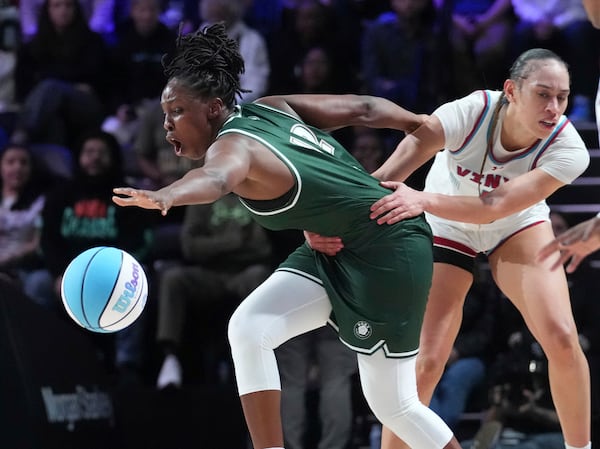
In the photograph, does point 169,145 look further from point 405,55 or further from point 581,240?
point 581,240

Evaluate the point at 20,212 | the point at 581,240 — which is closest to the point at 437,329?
the point at 581,240

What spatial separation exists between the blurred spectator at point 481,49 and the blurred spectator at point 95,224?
8.56 feet

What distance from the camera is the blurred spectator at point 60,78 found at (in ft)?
26.9

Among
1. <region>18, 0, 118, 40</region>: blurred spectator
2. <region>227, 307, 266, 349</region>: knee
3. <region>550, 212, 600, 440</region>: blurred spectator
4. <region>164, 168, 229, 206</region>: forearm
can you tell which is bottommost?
<region>550, 212, 600, 440</region>: blurred spectator

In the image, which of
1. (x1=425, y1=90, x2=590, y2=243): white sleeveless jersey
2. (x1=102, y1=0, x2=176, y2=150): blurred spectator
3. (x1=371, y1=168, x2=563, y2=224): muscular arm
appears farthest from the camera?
(x1=102, y1=0, x2=176, y2=150): blurred spectator

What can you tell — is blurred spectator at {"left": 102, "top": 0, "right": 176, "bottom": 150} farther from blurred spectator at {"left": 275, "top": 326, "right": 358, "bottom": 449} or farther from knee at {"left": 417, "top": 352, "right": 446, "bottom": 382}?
knee at {"left": 417, "top": 352, "right": 446, "bottom": 382}

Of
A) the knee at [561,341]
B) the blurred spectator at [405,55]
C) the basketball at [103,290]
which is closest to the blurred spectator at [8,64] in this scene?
the blurred spectator at [405,55]

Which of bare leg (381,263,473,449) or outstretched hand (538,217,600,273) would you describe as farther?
bare leg (381,263,473,449)

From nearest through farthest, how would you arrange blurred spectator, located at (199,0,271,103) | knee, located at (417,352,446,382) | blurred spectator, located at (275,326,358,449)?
knee, located at (417,352,446,382)
blurred spectator, located at (275,326,358,449)
blurred spectator, located at (199,0,271,103)

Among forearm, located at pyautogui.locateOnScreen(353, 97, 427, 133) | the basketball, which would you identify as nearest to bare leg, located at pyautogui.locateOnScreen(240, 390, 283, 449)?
the basketball

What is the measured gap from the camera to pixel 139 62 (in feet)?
27.9

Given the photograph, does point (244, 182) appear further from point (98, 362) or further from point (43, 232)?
point (43, 232)

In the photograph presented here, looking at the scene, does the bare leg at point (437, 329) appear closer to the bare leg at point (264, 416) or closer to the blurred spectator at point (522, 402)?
the bare leg at point (264, 416)

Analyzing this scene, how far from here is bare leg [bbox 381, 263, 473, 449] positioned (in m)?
4.68
